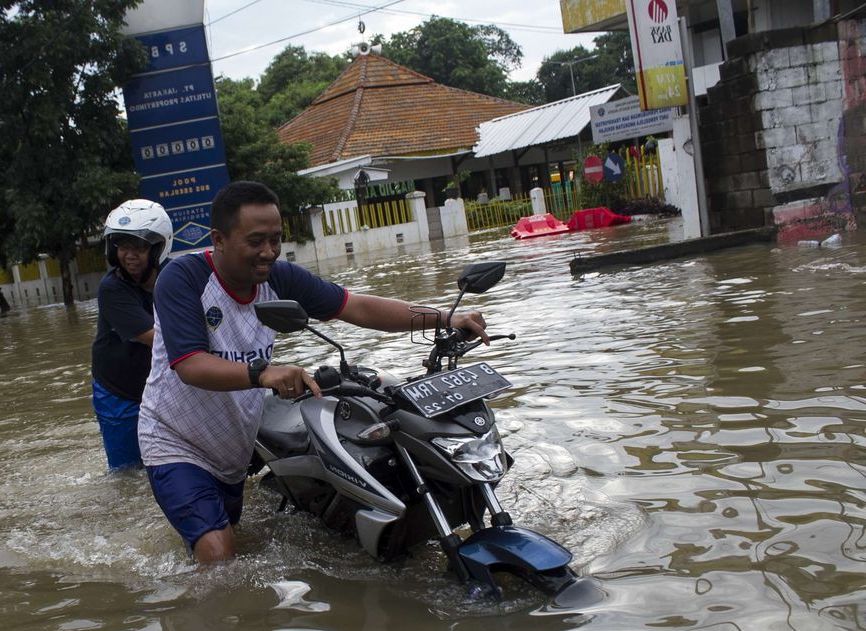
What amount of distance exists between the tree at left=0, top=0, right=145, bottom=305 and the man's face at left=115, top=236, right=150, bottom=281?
673 inches

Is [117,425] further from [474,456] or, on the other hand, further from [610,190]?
[610,190]

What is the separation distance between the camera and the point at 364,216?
3180 centimetres

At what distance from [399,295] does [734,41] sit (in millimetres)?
5738

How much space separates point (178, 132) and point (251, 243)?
14.4 m

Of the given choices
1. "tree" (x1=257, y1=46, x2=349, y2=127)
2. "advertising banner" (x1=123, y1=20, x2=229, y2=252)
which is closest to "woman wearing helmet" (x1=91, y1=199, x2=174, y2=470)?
"advertising banner" (x1=123, y1=20, x2=229, y2=252)

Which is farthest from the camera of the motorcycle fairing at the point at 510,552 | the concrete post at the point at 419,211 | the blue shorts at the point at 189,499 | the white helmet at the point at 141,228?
the concrete post at the point at 419,211

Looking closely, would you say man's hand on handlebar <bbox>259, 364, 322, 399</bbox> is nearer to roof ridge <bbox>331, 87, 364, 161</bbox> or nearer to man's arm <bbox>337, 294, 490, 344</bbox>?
man's arm <bbox>337, 294, 490, 344</bbox>

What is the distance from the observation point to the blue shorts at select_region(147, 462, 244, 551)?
3.78 meters

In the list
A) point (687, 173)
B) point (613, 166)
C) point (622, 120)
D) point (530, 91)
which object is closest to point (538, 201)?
point (613, 166)

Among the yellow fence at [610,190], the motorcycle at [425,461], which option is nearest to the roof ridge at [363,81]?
the yellow fence at [610,190]

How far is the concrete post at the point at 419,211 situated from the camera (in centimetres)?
3209

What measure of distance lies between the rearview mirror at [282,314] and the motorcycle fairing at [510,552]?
2.94 ft

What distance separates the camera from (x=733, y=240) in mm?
13109

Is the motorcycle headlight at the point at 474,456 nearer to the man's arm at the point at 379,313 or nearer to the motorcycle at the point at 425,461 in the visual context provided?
the motorcycle at the point at 425,461
